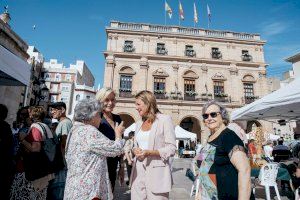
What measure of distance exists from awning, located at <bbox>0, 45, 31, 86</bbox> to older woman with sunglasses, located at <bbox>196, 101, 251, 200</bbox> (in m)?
3.77

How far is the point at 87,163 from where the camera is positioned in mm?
2336

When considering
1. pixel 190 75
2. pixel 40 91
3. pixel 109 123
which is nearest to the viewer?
pixel 109 123

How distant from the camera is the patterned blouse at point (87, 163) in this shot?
2.28 metres

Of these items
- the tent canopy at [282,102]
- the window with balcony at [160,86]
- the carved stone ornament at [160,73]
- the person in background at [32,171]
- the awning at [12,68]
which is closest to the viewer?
the person in background at [32,171]

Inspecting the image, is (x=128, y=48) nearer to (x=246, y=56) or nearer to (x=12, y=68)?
(x=246, y=56)

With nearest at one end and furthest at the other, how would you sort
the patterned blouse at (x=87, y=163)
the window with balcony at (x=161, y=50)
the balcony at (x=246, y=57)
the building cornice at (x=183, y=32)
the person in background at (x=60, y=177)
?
the patterned blouse at (x=87, y=163) → the person in background at (x=60, y=177) → the building cornice at (x=183, y=32) → the window with balcony at (x=161, y=50) → the balcony at (x=246, y=57)

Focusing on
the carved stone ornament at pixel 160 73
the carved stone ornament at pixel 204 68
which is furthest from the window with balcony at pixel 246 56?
the carved stone ornament at pixel 160 73

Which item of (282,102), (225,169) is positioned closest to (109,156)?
(225,169)

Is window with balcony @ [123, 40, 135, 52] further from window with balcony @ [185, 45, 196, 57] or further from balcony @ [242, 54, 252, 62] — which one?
balcony @ [242, 54, 252, 62]

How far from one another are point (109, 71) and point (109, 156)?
837 inches

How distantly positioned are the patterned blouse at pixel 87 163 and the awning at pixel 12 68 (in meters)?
2.59

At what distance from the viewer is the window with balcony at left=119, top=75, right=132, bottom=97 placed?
22.9 m

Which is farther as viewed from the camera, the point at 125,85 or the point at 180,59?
the point at 180,59

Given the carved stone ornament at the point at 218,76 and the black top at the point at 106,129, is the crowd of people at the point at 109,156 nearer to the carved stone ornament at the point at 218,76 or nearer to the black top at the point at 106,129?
the black top at the point at 106,129
